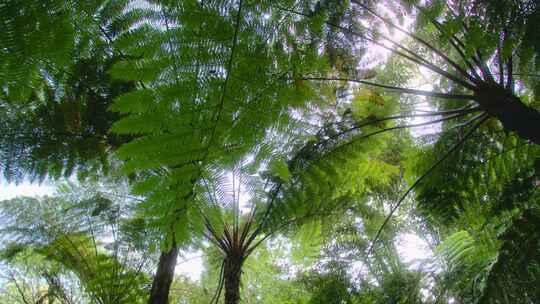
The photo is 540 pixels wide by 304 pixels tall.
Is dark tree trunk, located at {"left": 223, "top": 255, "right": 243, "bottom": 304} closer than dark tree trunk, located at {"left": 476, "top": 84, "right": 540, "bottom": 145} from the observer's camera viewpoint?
No

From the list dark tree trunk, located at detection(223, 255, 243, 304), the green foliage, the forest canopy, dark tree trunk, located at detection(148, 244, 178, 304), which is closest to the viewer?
the forest canopy

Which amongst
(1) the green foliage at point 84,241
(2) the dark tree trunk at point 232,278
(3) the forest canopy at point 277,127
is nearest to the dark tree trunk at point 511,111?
(3) the forest canopy at point 277,127

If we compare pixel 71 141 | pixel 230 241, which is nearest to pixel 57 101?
pixel 71 141

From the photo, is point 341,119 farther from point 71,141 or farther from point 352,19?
point 71,141

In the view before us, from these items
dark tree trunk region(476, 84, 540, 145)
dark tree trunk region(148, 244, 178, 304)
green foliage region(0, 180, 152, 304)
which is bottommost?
dark tree trunk region(148, 244, 178, 304)

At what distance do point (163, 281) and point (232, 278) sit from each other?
0.47 m

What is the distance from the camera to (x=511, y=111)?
135 cm

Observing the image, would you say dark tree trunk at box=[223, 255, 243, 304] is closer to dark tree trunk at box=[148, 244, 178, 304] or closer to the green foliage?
dark tree trunk at box=[148, 244, 178, 304]

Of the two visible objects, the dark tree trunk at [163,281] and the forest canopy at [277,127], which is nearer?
the forest canopy at [277,127]

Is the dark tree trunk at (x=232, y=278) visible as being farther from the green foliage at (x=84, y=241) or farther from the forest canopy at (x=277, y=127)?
the green foliage at (x=84, y=241)

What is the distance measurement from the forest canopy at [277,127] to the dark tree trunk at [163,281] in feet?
0.04

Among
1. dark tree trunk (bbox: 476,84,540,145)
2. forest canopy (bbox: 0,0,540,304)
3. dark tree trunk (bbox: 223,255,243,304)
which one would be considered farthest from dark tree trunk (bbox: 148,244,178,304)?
dark tree trunk (bbox: 476,84,540,145)

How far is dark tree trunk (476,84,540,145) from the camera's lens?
4.29 ft

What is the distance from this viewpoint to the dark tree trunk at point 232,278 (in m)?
2.41
